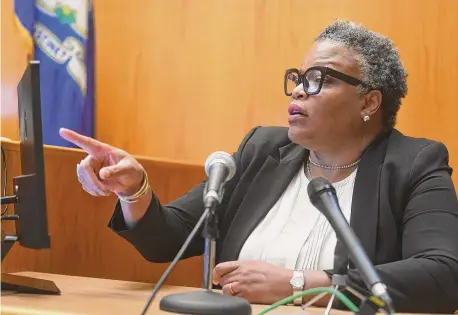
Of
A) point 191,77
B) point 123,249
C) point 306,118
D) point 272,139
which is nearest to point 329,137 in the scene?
point 306,118

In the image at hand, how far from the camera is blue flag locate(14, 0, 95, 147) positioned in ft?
7.17

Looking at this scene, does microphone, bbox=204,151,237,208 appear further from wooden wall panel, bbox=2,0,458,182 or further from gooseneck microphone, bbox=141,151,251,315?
wooden wall panel, bbox=2,0,458,182

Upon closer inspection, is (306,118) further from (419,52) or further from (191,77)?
(191,77)

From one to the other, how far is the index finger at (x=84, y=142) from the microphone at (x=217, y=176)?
0.36m

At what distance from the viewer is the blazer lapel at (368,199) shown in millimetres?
1472

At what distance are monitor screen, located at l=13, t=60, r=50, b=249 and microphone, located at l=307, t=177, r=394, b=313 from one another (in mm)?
424

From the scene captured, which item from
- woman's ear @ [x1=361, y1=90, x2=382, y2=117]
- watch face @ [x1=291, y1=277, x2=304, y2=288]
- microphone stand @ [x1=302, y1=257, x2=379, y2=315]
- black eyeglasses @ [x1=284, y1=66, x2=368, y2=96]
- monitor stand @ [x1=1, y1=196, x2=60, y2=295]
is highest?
black eyeglasses @ [x1=284, y1=66, x2=368, y2=96]

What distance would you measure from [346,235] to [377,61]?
1.00m

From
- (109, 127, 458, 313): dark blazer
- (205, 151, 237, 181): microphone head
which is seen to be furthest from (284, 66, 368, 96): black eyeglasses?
(205, 151, 237, 181): microphone head

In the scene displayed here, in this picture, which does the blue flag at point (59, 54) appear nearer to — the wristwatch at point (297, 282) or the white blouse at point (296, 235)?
the white blouse at point (296, 235)

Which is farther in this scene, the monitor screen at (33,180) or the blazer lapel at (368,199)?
the blazer lapel at (368,199)

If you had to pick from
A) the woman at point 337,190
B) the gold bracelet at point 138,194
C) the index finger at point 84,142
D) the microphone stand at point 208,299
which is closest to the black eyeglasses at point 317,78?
the woman at point 337,190

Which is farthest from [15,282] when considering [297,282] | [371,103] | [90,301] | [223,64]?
[223,64]

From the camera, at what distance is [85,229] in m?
1.87
